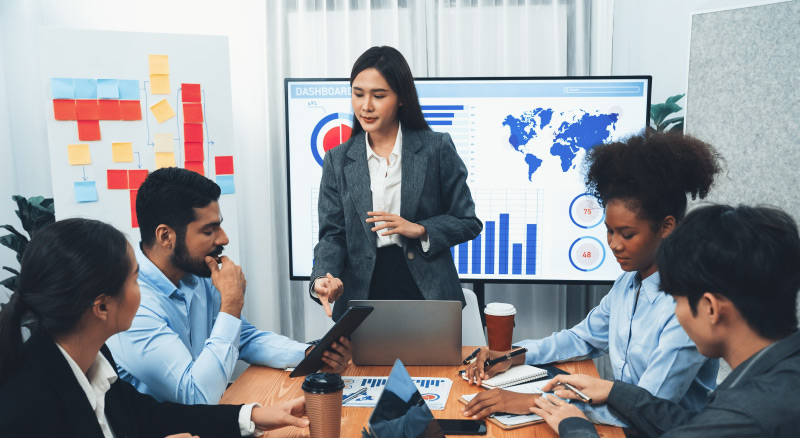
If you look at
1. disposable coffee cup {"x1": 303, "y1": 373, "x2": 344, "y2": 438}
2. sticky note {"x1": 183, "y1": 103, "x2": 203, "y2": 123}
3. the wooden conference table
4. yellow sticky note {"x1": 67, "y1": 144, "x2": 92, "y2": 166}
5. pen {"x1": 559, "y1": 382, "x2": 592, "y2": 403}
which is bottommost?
the wooden conference table

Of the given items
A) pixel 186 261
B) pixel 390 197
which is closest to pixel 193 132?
pixel 390 197

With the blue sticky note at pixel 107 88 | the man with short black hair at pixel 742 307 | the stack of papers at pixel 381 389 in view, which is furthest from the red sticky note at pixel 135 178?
the man with short black hair at pixel 742 307

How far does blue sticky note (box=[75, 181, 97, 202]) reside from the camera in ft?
9.27

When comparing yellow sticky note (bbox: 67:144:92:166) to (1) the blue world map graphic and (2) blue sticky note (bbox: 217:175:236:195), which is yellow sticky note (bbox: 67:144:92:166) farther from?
(1) the blue world map graphic

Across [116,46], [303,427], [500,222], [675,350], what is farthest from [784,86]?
[116,46]

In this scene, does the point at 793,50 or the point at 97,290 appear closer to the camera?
the point at 97,290

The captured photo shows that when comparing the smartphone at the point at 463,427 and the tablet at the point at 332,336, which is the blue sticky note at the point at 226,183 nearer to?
the tablet at the point at 332,336

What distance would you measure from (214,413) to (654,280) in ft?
3.41

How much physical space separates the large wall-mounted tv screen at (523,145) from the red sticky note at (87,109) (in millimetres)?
847

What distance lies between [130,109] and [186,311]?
60.3 inches

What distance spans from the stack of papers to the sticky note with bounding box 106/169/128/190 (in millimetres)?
1798

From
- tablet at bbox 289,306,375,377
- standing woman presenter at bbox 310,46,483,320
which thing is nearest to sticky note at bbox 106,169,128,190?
standing woman presenter at bbox 310,46,483,320

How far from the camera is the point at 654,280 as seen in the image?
152cm

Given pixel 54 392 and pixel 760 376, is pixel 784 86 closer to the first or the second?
pixel 760 376
